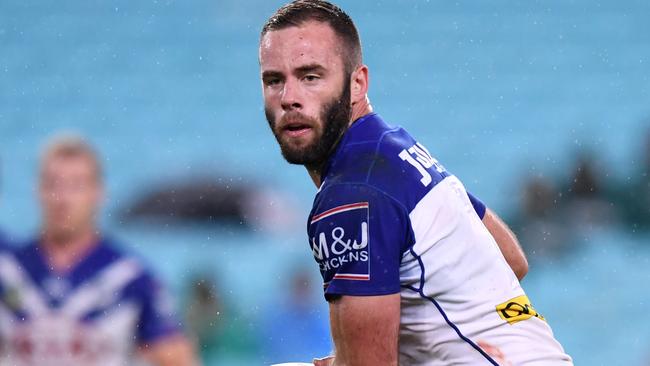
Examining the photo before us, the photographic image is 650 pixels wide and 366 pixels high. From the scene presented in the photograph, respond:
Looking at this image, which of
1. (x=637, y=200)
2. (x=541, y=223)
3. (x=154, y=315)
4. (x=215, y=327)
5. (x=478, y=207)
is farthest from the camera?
(x=637, y=200)

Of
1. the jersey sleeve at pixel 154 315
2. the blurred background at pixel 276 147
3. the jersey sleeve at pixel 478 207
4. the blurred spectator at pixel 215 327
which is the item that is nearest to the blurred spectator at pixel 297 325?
the blurred background at pixel 276 147

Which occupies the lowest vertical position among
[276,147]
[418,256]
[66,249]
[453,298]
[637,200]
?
[453,298]

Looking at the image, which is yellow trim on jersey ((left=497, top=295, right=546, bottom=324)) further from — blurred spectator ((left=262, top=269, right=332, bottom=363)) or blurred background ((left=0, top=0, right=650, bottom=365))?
blurred spectator ((left=262, top=269, right=332, bottom=363))

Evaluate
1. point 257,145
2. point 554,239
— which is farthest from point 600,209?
point 257,145

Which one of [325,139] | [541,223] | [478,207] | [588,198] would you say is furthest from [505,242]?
[588,198]

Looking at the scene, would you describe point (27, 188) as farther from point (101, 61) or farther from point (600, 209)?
point (600, 209)

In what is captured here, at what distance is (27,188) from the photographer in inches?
538

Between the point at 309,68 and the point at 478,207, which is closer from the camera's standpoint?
the point at 309,68

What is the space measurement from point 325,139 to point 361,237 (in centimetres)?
41

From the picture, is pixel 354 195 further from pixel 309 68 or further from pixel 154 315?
pixel 154 315

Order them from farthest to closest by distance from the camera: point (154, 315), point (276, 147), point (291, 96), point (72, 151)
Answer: point (276, 147), point (72, 151), point (154, 315), point (291, 96)

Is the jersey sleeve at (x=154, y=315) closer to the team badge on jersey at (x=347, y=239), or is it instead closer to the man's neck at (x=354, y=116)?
the man's neck at (x=354, y=116)

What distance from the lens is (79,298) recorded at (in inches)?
231

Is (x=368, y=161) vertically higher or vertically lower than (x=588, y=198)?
lower
